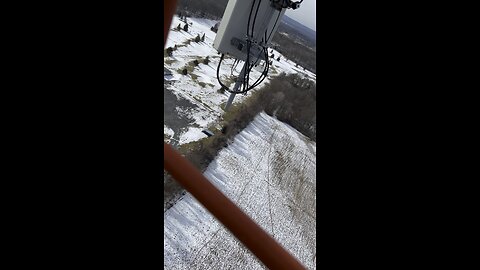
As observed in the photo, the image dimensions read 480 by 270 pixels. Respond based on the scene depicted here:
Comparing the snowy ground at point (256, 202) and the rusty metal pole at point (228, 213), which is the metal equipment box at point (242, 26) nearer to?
the rusty metal pole at point (228, 213)

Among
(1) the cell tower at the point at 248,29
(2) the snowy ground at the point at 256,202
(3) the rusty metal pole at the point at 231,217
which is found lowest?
(2) the snowy ground at the point at 256,202

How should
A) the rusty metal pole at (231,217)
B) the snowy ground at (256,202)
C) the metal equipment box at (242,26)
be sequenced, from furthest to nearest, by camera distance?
the snowy ground at (256,202) → the metal equipment box at (242,26) → the rusty metal pole at (231,217)

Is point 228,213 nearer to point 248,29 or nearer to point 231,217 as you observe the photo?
point 231,217

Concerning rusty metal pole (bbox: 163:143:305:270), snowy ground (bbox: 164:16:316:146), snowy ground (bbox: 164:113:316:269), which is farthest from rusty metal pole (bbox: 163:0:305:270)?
snowy ground (bbox: 164:16:316:146)

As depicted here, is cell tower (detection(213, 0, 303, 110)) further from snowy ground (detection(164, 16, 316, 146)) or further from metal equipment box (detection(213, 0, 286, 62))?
snowy ground (detection(164, 16, 316, 146))

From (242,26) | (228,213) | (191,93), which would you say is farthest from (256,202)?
(228,213)

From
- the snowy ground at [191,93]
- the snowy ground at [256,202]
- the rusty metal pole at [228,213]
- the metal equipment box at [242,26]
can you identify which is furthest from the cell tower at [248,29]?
the snowy ground at [191,93]
